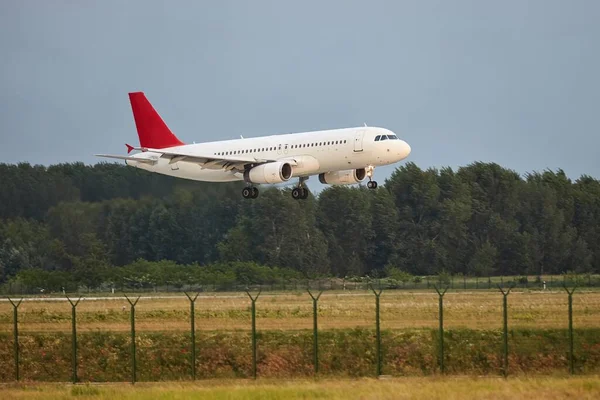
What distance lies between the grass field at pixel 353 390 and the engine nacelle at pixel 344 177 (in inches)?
1231

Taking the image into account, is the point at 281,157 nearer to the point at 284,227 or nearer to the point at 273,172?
the point at 273,172

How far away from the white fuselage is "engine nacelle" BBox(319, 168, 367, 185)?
1.62 meters

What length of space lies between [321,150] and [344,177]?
3.14 m

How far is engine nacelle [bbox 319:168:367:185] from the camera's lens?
59.5 metres

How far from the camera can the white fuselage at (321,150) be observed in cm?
5594

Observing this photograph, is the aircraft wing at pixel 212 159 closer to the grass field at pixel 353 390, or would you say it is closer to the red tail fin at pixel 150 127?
the red tail fin at pixel 150 127

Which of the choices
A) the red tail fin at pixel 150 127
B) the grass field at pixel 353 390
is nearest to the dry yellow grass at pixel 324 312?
the grass field at pixel 353 390

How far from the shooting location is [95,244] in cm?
7300

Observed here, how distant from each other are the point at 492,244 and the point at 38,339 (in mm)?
48884

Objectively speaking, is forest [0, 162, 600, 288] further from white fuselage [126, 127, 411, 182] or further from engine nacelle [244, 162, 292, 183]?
engine nacelle [244, 162, 292, 183]

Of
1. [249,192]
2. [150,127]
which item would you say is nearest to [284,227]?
[150,127]

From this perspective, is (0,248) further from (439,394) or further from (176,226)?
(439,394)

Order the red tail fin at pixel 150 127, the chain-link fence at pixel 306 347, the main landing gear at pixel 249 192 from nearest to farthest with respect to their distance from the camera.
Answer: the chain-link fence at pixel 306 347 < the main landing gear at pixel 249 192 < the red tail fin at pixel 150 127

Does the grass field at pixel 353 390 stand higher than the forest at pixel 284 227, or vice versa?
the forest at pixel 284 227
